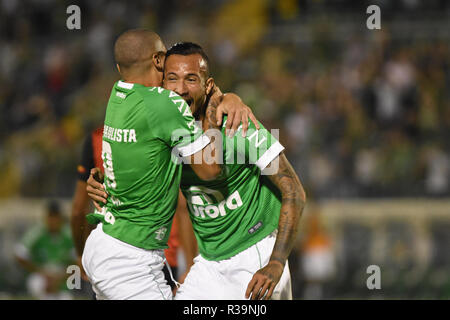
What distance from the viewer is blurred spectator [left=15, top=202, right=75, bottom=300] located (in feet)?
28.6

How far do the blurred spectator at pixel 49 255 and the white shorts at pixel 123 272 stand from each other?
489cm

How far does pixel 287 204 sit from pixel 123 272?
3.46 feet

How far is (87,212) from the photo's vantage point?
5422mm

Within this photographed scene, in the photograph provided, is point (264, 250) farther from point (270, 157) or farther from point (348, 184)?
point (348, 184)

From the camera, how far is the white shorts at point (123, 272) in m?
3.93

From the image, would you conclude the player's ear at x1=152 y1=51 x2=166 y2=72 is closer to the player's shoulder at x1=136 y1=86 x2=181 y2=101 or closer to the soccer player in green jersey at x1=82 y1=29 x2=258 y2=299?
the soccer player in green jersey at x1=82 y1=29 x2=258 y2=299

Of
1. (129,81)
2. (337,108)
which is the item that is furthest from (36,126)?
(129,81)

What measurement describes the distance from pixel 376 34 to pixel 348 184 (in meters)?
3.64

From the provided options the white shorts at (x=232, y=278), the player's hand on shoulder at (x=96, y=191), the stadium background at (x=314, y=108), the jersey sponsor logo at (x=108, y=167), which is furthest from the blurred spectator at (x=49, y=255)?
the jersey sponsor logo at (x=108, y=167)

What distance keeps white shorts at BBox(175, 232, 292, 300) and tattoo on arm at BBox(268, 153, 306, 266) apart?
9.3 inches

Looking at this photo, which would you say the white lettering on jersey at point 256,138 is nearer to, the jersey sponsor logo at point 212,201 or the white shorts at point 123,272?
the jersey sponsor logo at point 212,201

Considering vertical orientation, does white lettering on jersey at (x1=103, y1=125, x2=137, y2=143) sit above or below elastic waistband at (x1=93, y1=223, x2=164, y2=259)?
above

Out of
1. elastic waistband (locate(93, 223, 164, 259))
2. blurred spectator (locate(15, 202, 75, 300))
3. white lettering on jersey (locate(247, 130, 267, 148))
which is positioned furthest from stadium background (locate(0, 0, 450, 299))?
white lettering on jersey (locate(247, 130, 267, 148))

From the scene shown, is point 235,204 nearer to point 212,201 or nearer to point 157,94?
point 212,201
